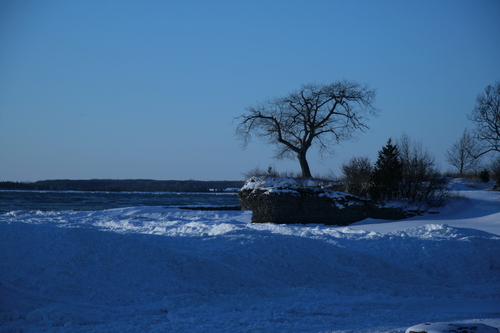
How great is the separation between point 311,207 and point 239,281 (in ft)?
31.9

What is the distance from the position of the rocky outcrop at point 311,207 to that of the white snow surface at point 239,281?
5858 millimetres

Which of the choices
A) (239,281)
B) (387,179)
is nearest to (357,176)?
(387,179)

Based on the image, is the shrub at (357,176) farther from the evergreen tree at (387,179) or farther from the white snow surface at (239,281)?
the white snow surface at (239,281)

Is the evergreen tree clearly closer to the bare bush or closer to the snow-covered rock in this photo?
the bare bush

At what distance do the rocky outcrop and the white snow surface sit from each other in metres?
5.86

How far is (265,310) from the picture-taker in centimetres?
618

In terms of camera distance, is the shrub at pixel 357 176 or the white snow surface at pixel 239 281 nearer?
the white snow surface at pixel 239 281

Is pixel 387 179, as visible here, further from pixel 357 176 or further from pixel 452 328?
pixel 452 328

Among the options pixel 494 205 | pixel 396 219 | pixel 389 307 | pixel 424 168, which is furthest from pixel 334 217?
pixel 389 307

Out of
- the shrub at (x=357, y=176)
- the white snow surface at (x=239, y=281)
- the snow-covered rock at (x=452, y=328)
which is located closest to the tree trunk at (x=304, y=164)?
the shrub at (x=357, y=176)

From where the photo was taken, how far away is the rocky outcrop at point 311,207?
16891mm

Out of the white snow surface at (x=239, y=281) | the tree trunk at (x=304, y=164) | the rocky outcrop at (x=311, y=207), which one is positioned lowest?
the white snow surface at (x=239, y=281)

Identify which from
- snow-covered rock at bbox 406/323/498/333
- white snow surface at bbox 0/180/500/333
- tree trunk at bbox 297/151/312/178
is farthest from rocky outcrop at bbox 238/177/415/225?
snow-covered rock at bbox 406/323/498/333

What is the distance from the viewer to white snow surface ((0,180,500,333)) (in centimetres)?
556
